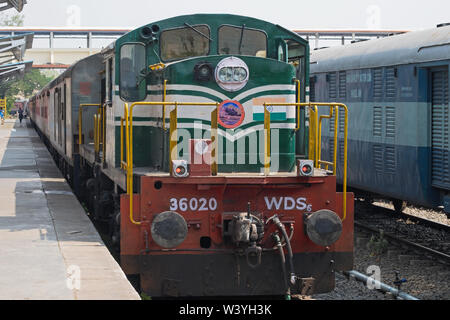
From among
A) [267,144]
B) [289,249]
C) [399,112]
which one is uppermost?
[399,112]

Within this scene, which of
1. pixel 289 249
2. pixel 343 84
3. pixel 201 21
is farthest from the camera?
pixel 343 84

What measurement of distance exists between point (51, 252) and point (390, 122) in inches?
243

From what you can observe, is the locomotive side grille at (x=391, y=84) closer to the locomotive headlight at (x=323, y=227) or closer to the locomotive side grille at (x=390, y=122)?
the locomotive side grille at (x=390, y=122)

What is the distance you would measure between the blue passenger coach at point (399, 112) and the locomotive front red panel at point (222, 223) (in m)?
3.30

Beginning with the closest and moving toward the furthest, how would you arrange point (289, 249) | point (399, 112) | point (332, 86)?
point (289, 249)
point (399, 112)
point (332, 86)

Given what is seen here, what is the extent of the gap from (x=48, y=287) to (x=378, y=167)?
23.9 ft

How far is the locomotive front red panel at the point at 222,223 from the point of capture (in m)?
7.91

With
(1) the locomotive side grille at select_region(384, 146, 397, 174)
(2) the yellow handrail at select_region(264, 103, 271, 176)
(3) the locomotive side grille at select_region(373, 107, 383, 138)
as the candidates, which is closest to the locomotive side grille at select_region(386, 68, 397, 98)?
(3) the locomotive side grille at select_region(373, 107, 383, 138)

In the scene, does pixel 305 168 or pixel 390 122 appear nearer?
pixel 305 168

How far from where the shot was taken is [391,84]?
1234cm

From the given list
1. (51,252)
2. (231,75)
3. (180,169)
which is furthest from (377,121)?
(51,252)

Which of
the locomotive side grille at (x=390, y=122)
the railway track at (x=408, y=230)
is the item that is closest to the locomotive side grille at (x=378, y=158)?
the locomotive side grille at (x=390, y=122)

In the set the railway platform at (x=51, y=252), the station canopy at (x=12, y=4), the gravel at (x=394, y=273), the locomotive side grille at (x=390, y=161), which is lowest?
the gravel at (x=394, y=273)

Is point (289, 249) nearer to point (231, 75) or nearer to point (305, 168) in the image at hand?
point (305, 168)
